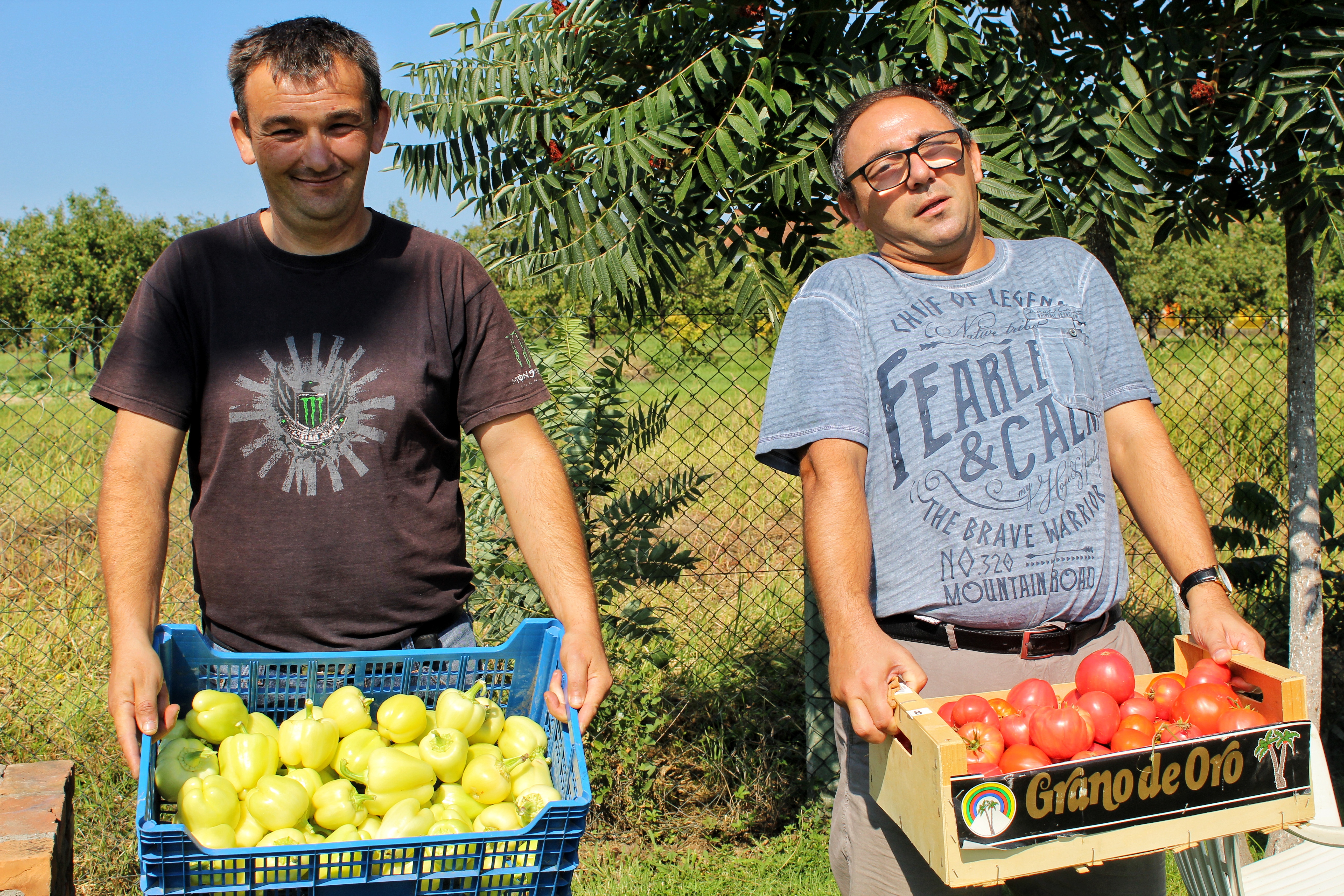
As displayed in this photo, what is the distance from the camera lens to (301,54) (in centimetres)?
177

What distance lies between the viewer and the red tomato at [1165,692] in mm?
1789

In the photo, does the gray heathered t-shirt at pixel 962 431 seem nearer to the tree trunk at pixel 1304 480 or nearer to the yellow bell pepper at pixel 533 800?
the yellow bell pepper at pixel 533 800

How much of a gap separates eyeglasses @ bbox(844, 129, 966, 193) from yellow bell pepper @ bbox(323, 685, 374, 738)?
1437 millimetres

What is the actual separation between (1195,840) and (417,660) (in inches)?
52.6

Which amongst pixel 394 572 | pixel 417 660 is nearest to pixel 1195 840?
pixel 417 660

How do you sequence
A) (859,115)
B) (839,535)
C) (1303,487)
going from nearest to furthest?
(839,535) → (859,115) → (1303,487)

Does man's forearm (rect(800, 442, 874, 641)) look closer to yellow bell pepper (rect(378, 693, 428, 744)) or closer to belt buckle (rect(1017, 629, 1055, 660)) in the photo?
belt buckle (rect(1017, 629, 1055, 660))

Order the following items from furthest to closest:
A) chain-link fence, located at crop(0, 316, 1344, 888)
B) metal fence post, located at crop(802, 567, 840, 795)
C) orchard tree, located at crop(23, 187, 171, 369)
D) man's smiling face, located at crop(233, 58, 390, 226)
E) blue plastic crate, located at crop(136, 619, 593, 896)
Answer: orchard tree, located at crop(23, 187, 171, 369) < chain-link fence, located at crop(0, 316, 1344, 888) < metal fence post, located at crop(802, 567, 840, 795) < man's smiling face, located at crop(233, 58, 390, 226) < blue plastic crate, located at crop(136, 619, 593, 896)

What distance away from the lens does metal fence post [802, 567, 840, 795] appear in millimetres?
3357

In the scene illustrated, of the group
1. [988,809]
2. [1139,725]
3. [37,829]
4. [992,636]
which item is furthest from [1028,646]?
[37,829]

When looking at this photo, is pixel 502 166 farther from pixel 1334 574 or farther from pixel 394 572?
pixel 1334 574

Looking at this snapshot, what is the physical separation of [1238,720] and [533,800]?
1165mm

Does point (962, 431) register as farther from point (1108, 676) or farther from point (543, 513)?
point (543, 513)

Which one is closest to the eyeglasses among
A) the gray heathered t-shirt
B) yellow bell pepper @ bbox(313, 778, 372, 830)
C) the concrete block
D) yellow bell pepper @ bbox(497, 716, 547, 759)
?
the gray heathered t-shirt
